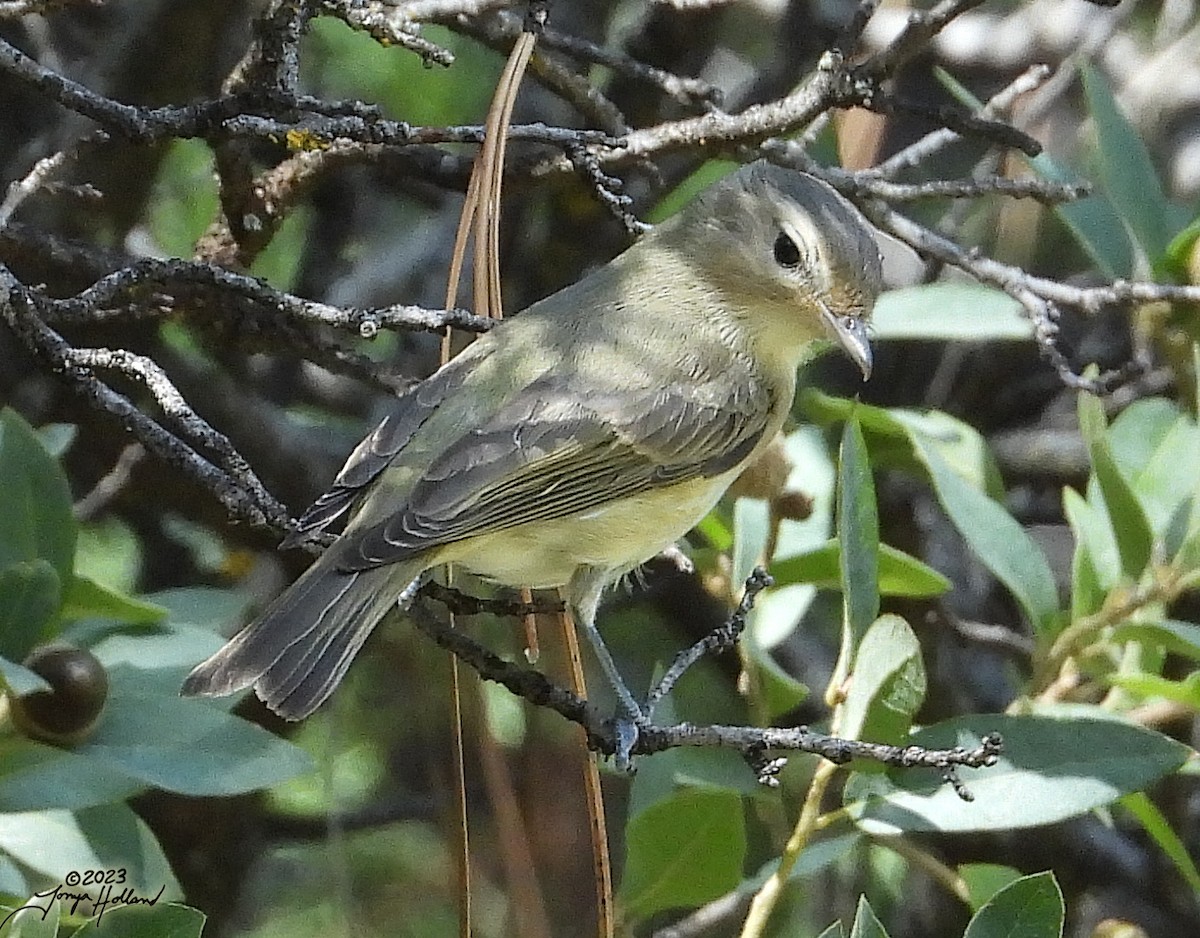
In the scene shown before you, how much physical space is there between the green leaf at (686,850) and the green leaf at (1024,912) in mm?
502

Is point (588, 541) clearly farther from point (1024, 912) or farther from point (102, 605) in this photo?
point (1024, 912)

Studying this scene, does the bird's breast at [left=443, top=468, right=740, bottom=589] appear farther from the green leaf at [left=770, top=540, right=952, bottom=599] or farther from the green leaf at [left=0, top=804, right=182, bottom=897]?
the green leaf at [left=0, top=804, right=182, bottom=897]

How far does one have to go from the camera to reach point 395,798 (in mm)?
3053

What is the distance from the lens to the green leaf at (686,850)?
6.24 ft

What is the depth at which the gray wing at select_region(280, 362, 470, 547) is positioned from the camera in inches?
79.6

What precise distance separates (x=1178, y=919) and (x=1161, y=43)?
1821mm

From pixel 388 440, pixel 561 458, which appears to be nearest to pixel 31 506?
pixel 388 440

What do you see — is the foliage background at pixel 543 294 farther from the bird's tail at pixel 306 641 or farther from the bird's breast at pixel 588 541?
the bird's tail at pixel 306 641

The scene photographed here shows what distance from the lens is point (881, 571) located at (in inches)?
81.7

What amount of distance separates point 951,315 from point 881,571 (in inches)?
25.6

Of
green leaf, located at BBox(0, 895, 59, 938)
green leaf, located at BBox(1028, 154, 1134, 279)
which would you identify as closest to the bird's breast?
green leaf, located at BBox(1028, 154, 1134, 279)

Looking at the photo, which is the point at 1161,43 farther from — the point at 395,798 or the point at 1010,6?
the point at 395,798
